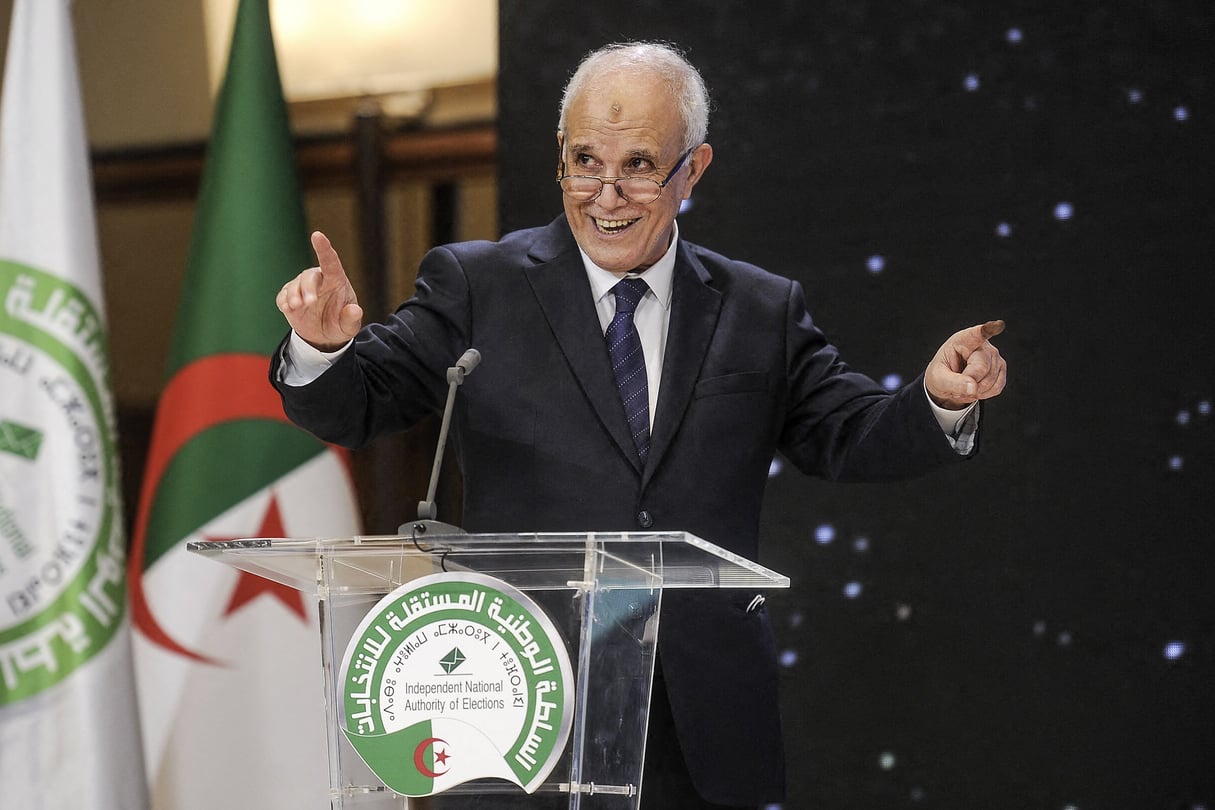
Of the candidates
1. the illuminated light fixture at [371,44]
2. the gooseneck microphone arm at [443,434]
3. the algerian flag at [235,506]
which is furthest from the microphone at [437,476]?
the illuminated light fixture at [371,44]

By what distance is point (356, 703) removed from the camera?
4.21 ft

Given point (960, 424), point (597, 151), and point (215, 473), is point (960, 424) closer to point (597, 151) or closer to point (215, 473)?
point (597, 151)

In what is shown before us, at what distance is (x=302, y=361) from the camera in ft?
5.32

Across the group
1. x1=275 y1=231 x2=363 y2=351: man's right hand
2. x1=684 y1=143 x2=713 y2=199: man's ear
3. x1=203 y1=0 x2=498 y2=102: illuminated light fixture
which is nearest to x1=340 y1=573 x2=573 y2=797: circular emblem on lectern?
x1=275 y1=231 x2=363 y2=351: man's right hand

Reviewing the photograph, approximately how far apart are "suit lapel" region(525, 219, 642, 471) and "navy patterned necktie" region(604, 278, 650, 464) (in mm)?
30

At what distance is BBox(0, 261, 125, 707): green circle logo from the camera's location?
267 cm

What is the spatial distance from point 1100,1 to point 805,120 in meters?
0.64

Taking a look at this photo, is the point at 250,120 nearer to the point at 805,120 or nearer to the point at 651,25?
the point at 651,25

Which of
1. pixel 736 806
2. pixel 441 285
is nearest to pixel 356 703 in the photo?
pixel 736 806

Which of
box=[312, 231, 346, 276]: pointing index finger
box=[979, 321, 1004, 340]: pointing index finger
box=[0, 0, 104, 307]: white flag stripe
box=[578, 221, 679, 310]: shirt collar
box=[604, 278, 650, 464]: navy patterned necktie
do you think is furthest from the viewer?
box=[0, 0, 104, 307]: white flag stripe

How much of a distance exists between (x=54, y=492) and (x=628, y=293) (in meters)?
1.45

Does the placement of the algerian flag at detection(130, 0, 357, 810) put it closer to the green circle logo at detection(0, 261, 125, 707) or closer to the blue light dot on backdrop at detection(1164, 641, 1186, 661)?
the green circle logo at detection(0, 261, 125, 707)

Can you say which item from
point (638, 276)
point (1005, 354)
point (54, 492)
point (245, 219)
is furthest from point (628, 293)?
point (54, 492)

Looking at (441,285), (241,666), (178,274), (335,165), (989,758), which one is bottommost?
(989,758)
